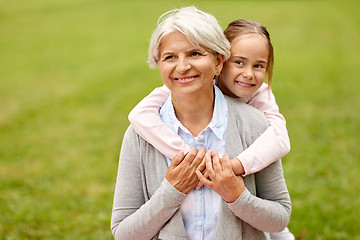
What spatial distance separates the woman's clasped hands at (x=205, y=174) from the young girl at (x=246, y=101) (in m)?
0.05

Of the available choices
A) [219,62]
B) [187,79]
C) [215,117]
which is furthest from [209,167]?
[219,62]

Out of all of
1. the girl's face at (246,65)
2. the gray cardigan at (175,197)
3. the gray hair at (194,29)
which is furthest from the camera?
the girl's face at (246,65)

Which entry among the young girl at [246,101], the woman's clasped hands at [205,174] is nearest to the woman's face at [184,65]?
the young girl at [246,101]

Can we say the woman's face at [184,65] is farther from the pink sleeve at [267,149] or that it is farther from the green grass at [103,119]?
the green grass at [103,119]

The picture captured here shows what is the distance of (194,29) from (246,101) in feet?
2.46

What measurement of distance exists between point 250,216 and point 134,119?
2.67 feet

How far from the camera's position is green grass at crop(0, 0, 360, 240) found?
536cm

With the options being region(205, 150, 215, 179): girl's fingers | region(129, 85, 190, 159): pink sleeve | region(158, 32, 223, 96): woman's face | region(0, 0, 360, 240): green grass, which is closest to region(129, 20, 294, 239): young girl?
region(129, 85, 190, 159): pink sleeve

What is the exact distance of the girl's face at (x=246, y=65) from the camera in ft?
8.33

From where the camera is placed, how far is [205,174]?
7.48 ft

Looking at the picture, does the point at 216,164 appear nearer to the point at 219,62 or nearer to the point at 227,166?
the point at 227,166

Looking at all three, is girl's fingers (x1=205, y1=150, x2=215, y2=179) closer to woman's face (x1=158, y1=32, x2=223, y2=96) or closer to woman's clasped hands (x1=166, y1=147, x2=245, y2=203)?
woman's clasped hands (x1=166, y1=147, x2=245, y2=203)

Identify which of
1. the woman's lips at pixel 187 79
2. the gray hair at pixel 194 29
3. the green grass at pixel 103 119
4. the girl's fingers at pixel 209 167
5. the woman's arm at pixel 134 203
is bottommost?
the green grass at pixel 103 119

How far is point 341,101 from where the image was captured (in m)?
9.55
